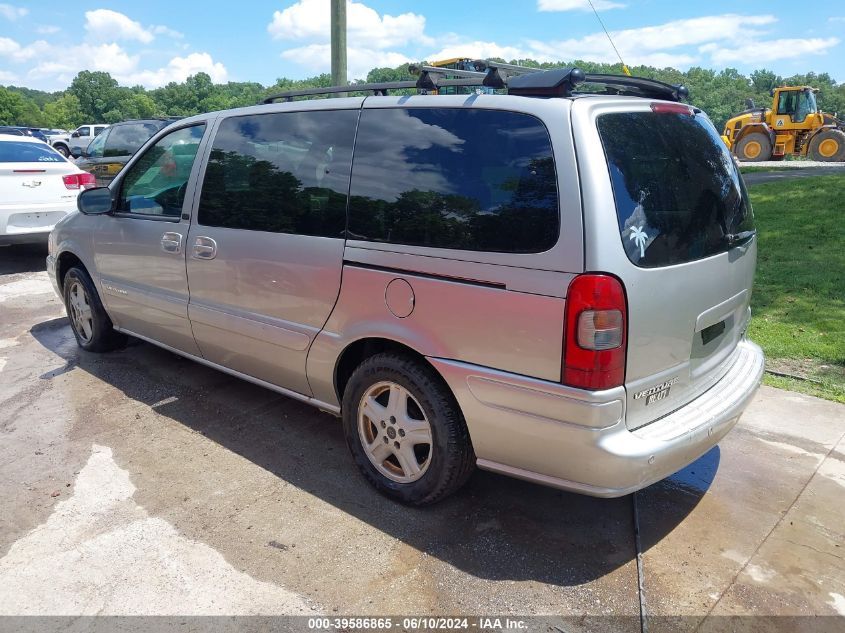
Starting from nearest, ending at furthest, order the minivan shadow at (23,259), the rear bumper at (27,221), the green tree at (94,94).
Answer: the rear bumper at (27,221) → the minivan shadow at (23,259) → the green tree at (94,94)

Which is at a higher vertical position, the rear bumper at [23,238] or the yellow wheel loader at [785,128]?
the yellow wheel loader at [785,128]

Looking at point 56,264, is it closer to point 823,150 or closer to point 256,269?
point 256,269

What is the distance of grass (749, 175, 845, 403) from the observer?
492 centimetres

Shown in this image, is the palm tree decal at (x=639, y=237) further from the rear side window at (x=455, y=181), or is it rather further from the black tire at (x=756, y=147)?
the black tire at (x=756, y=147)

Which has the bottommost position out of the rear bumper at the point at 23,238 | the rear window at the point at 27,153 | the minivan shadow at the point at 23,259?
the minivan shadow at the point at 23,259

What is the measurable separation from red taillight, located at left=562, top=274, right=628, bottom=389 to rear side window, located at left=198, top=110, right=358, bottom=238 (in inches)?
51.5

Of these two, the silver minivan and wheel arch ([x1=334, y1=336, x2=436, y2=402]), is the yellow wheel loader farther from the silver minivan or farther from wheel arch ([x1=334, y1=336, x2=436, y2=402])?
wheel arch ([x1=334, y1=336, x2=436, y2=402])

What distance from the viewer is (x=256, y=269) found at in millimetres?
3613

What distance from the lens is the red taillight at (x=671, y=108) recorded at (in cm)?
294

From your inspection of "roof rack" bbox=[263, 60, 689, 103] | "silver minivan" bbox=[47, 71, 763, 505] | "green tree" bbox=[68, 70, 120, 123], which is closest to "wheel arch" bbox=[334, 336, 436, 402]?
"silver minivan" bbox=[47, 71, 763, 505]

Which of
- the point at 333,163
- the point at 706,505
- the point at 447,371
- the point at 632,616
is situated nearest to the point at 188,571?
the point at 447,371

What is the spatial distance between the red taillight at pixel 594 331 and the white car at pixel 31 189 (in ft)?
26.3

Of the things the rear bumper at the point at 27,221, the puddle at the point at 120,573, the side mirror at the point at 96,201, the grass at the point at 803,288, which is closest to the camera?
the puddle at the point at 120,573

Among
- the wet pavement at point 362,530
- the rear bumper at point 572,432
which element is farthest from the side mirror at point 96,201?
the rear bumper at point 572,432
